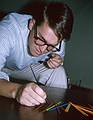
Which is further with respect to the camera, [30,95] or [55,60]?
[55,60]

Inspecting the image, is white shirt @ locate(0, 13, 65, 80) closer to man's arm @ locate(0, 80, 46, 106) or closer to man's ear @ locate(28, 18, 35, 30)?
man's ear @ locate(28, 18, 35, 30)

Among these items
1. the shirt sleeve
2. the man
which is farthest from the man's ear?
the shirt sleeve

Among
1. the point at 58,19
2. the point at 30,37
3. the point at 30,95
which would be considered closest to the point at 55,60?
the point at 30,37

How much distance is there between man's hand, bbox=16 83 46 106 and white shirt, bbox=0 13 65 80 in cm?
24

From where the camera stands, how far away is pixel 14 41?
1.43m

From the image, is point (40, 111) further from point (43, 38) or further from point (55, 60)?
point (55, 60)

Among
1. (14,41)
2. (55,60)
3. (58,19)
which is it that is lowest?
(55,60)

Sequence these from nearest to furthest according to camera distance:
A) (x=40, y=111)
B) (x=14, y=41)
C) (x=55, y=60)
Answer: (x=40, y=111), (x=14, y=41), (x=55, y=60)

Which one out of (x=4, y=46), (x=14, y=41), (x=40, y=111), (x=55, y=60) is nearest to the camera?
(x=40, y=111)

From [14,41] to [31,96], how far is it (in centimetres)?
46

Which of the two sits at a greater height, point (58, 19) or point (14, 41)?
point (58, 19)

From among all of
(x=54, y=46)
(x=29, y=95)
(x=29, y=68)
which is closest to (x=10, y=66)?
(x=29, y=68)

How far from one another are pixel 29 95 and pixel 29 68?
876 millimetres

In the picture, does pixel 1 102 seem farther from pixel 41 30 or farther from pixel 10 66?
pixel 10 66
